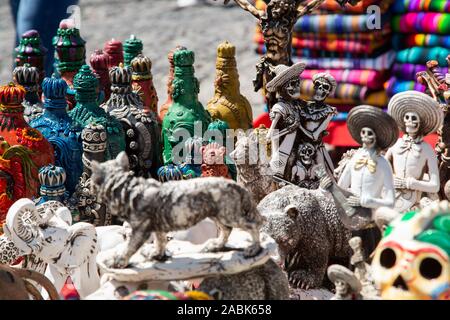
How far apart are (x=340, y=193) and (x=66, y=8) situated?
4.96 metres

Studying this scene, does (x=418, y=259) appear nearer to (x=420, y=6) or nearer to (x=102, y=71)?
(x=102, y=71)

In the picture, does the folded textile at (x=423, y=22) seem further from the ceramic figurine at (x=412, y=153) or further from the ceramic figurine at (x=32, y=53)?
the ceramic figurine at (x=412, y=153)

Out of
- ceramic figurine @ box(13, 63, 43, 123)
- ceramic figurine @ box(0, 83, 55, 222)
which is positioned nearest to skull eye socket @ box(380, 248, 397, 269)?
ceramic figurine @ box(0, 83, 55, 222)

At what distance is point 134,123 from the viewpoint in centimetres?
656

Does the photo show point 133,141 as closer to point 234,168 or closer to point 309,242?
point 234,168

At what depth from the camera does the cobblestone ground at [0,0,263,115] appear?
42.9ft

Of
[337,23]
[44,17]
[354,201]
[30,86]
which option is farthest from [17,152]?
[337,23]

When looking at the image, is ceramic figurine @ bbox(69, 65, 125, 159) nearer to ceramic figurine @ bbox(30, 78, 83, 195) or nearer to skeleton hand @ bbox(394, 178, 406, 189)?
ceramic figurine @ bbox(30, 78, 83, 195)

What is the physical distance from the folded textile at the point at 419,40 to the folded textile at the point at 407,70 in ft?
0.57

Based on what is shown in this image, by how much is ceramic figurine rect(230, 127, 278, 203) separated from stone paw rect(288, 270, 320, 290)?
0.70 m

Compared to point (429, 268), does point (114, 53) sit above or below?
above

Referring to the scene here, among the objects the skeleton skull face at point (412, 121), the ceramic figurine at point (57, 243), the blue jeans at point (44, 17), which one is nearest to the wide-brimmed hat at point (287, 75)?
the skeleton skull face at point (412, 121)

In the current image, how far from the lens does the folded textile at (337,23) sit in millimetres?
9055

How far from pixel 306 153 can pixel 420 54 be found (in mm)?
3346
